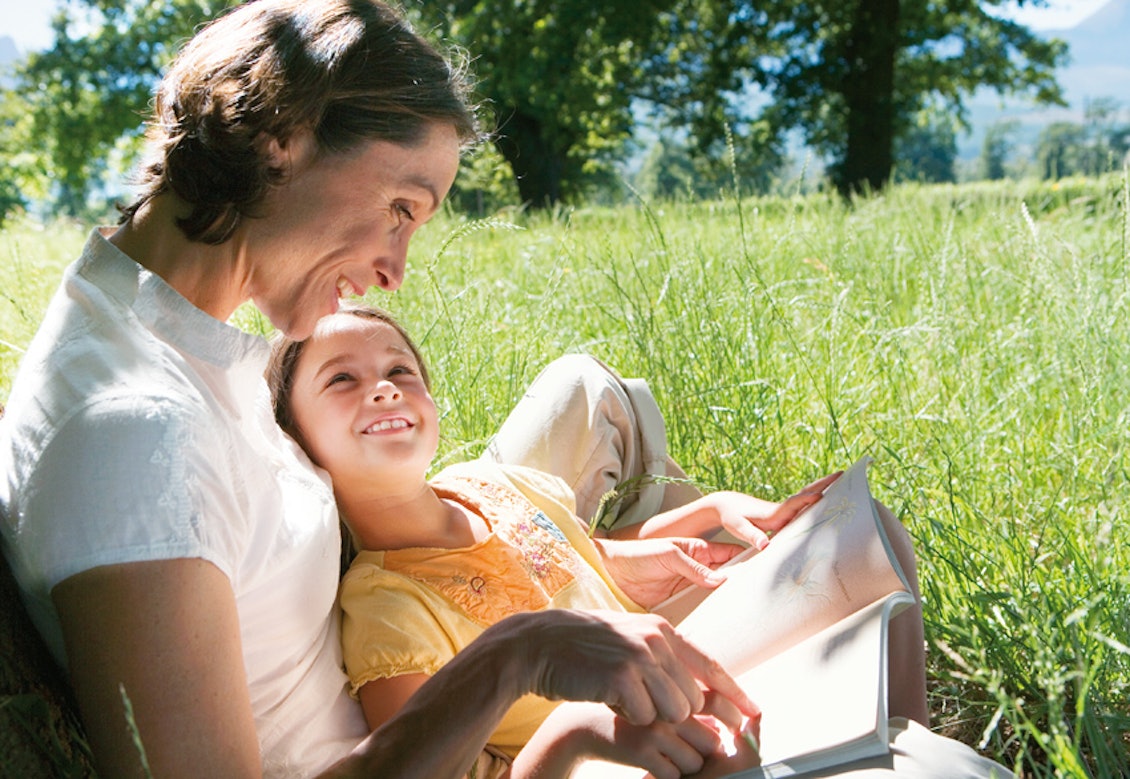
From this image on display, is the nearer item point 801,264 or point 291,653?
point 291,653

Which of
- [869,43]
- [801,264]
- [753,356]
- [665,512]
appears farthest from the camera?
[869,43]

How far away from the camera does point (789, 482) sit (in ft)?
9.26

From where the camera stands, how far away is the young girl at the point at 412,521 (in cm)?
169

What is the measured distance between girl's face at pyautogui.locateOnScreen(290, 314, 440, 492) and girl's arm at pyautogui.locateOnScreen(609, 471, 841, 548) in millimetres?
625

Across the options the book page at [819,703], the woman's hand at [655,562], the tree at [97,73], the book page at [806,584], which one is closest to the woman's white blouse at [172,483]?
the book page at [819,703]

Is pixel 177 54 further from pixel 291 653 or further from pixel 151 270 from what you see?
pixel 291 653

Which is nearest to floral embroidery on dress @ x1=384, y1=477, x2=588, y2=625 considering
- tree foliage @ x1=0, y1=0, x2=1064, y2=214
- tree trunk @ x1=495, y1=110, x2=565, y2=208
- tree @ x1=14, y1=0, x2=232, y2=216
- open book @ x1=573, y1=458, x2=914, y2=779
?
open book @ x1=573, y1=458, x2=914, y2=779

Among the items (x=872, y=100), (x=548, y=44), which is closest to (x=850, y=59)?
(x=872, y=100)

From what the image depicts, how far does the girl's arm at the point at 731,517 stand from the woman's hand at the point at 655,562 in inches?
2.6

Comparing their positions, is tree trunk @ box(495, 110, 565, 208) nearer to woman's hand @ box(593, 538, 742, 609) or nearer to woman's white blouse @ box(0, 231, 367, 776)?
woman's hand @ box(593, 538, 742, 609)

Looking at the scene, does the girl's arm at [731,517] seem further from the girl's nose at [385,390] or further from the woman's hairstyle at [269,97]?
the woman's hairstyle at [269,97]

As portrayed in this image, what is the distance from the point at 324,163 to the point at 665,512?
127cm

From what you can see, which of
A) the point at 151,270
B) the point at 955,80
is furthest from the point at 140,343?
the point at 955,80

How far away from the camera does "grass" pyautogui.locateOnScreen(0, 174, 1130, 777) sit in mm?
1925
